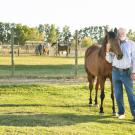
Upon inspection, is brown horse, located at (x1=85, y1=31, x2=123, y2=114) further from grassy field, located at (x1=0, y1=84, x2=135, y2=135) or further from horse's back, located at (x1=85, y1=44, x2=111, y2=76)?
grassy field, located at (x1=0, y1=84, x2=135, y2=135)

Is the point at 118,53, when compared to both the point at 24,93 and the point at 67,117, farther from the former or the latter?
the point at 24,93

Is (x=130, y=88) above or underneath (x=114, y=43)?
underneath

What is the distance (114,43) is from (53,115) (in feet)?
7.26

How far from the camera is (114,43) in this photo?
9680mm

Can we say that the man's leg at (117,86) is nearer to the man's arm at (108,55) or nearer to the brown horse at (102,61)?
the man's arm at (108,55)

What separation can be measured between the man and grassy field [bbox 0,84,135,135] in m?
0.54

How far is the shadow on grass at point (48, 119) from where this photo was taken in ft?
29.5

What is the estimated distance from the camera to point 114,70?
991 cm

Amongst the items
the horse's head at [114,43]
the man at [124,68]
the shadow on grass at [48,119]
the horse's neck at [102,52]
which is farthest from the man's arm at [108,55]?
the shadow on grass at [48,119]

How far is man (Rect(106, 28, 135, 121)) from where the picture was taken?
9.47 m

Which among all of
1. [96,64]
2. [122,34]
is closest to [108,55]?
[122,34]

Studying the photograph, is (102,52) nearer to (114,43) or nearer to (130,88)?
(114,43)

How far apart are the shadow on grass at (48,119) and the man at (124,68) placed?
57 centimetres

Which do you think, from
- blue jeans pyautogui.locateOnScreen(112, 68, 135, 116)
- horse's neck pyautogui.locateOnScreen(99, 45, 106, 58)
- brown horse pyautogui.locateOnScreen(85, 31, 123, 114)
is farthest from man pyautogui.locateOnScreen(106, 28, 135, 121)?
horse's neck pyautogui.locateOnScreen(99, 45, 106, 58)
